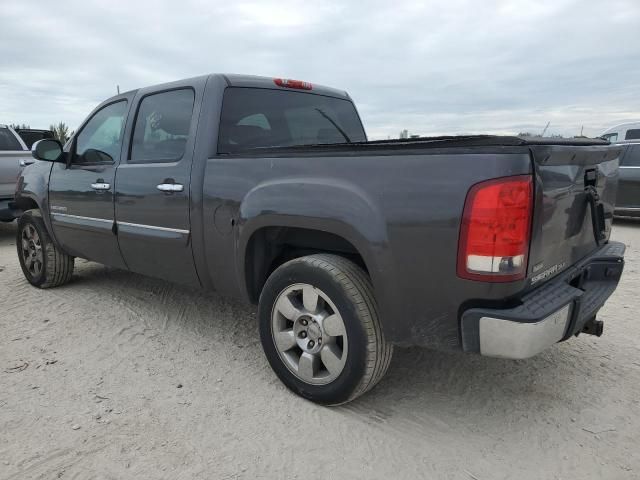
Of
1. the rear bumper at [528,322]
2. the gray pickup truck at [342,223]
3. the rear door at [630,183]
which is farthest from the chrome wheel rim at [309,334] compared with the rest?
the rear door at [630,183]

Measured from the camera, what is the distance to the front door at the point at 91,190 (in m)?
3.95

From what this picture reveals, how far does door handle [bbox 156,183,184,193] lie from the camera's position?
10.7ft

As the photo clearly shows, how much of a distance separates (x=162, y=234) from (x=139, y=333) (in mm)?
874

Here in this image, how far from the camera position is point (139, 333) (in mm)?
3811

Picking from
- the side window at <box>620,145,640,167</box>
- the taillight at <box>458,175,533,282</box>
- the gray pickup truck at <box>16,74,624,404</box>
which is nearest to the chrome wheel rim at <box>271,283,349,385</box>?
the gray pickup truck at <box>16,74,624,404</box>

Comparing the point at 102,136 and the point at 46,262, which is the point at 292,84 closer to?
the point at 102,136

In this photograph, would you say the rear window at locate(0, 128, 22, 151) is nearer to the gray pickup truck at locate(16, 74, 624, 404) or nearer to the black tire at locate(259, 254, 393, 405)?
the gray pickup truck at locate(16, 74, 624, 404)

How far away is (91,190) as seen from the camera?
406cm

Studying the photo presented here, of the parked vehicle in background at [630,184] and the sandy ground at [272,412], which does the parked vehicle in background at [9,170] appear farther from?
the parked vehicle in background at [630,184]

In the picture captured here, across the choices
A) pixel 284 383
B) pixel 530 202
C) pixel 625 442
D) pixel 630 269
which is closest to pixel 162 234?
pixel 284 383

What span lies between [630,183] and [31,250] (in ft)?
30.6

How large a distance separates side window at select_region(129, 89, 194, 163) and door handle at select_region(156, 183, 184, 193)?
18 cm

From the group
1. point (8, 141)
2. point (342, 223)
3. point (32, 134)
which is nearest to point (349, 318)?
point (342, 223)

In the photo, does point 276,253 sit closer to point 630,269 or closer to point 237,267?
point 237,267
